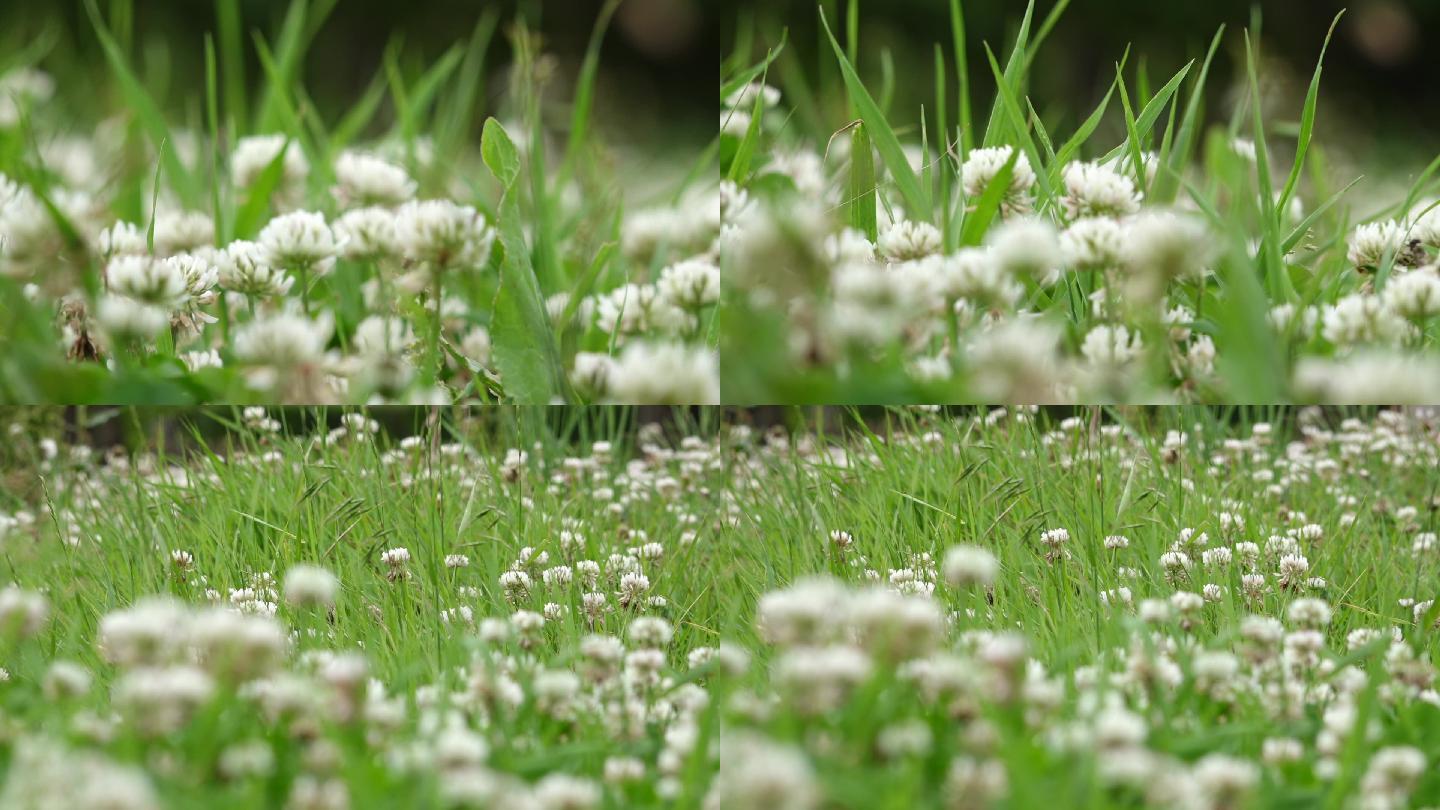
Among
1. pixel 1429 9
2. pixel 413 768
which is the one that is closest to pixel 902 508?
pixel 413 768

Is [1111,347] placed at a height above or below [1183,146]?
below

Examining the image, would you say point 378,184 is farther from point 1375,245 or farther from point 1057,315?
point 1375,245

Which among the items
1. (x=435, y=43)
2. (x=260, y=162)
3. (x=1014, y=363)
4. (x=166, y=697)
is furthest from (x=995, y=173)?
(x=435, y=43)

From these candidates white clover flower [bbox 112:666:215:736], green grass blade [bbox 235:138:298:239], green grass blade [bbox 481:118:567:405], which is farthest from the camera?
green grass blade [bbox 235:138:298:239]

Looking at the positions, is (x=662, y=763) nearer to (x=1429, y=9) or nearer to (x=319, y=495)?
(x=319, y=495)

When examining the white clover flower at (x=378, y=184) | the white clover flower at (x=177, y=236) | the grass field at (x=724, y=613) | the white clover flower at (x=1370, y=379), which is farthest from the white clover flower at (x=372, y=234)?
the white clover flower at (x=1370, y=379)

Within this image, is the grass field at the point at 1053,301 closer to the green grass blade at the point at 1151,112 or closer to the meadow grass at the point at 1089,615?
the green grass blade at the point at 1151,112

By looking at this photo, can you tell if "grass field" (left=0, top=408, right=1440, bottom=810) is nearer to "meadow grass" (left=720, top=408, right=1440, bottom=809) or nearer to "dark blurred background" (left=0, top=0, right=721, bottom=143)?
"meadow grass" (left=720, top=408, right=1440, bottom=809)

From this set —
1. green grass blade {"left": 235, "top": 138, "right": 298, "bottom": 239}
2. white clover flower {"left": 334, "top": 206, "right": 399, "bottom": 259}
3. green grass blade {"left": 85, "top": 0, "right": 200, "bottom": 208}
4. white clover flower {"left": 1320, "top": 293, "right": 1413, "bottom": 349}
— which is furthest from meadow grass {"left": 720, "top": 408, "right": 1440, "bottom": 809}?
green grass blade {"left": 85, "top": 0, "right": 200, "bottom": 208}
